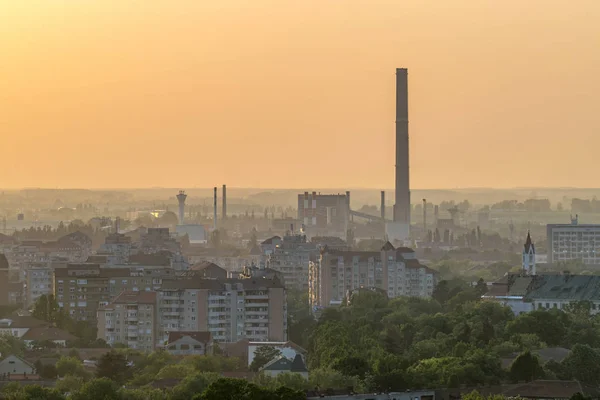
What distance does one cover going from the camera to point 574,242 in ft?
556

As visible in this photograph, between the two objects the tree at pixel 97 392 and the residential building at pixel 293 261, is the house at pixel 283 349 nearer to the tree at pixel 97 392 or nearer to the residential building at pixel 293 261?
the tree at pixel 97 392

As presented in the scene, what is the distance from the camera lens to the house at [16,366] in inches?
2672

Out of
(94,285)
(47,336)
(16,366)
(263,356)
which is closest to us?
(16,366)

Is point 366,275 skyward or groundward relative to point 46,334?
skyward

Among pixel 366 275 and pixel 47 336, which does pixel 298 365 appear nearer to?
pixel 47 336

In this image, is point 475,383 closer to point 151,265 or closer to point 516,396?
point 516,396

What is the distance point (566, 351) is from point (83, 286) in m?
32.3

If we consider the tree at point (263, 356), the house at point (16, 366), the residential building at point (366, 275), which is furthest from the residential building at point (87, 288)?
the house at point (16, 366)

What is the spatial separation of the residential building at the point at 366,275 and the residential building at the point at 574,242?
47783 mm

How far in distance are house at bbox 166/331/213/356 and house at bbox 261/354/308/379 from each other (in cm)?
824

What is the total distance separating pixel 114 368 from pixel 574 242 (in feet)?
354

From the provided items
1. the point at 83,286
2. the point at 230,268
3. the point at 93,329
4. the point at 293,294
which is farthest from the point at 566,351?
the point at 230,268

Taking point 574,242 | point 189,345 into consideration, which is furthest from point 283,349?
point 574,242

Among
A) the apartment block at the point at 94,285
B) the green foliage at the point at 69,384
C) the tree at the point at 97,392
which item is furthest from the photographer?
the apartment block at the point at 94,285
